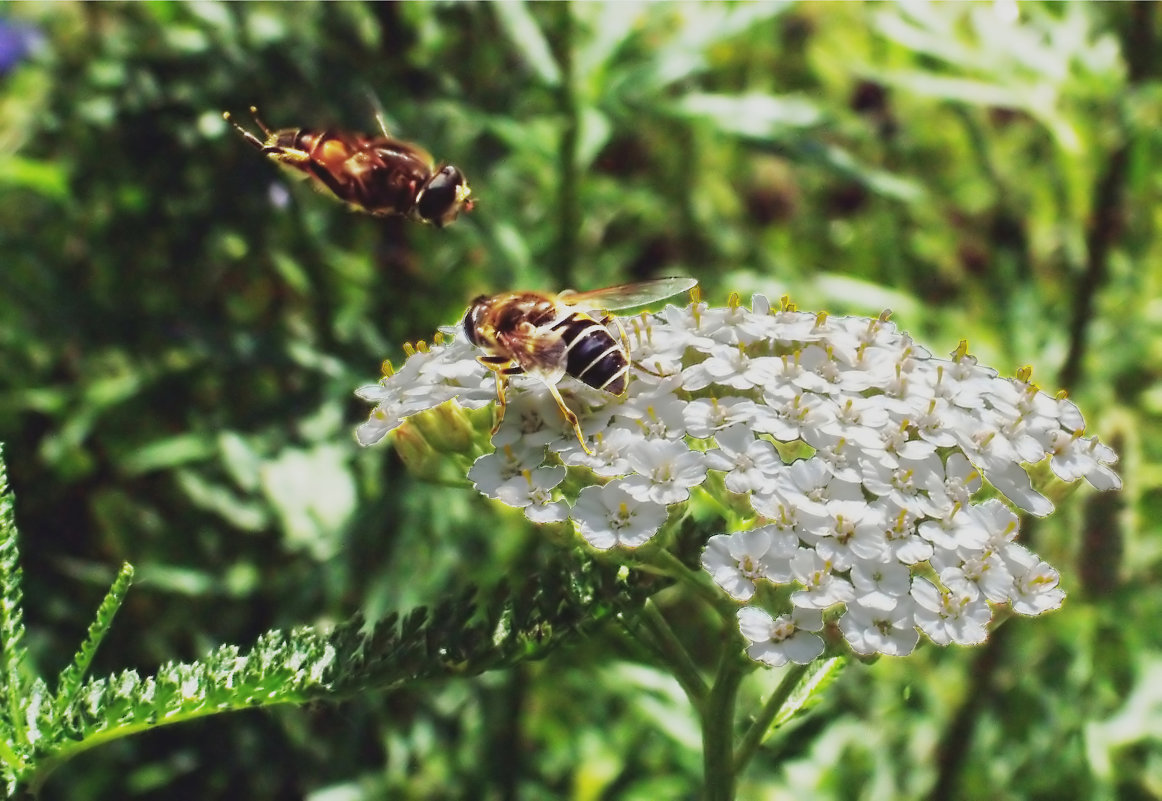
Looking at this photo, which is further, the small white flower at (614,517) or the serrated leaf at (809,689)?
the serrated leaf at (809,689)

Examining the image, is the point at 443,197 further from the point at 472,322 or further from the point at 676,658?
the point at 676,658

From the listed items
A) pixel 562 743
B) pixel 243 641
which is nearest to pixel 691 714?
pixel 562 743

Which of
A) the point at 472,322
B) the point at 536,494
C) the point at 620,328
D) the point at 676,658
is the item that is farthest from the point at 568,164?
the point at 676,658

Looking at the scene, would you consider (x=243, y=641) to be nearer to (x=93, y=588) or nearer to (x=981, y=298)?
(x=93, y=588)

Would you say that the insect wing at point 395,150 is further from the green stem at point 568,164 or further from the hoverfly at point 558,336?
the green stem at point 568,164

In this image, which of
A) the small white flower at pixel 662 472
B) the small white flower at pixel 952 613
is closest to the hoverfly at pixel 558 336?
the small white flower at pixel 662 472

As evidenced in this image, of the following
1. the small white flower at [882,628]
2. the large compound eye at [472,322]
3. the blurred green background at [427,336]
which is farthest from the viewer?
the blurred green background at [427,336]
